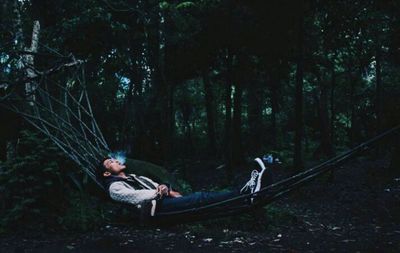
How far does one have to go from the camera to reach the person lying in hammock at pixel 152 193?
16.8 ft

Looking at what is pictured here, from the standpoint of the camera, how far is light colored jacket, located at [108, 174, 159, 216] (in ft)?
17.8

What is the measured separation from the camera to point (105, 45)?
12.2 meters

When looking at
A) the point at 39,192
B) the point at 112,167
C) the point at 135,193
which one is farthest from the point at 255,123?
the point at 135,193

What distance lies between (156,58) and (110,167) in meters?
7.64

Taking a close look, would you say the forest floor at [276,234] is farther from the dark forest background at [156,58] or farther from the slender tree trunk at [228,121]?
the slender tree trunk at [228,121]

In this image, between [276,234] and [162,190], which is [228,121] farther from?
[162,190]

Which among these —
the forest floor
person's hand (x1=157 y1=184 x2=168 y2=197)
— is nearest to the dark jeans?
person's hand (x1=157 y1=184 x2=168 y2=197)

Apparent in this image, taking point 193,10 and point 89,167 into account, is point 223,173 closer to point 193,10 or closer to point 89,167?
point 193,10

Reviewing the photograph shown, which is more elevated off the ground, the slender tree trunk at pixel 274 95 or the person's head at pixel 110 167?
the slender tree trunk at pixel 274 95

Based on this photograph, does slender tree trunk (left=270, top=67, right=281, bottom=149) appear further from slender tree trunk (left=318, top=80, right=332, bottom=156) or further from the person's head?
the person's head

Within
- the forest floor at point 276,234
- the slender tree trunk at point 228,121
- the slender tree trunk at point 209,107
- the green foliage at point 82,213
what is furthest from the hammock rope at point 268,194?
the slender tree trunk at point 209,107

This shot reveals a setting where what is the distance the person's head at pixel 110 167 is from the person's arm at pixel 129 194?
0.28 metres

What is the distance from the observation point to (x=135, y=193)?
5.54m

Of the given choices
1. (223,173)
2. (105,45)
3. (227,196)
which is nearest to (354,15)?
(227,196)
